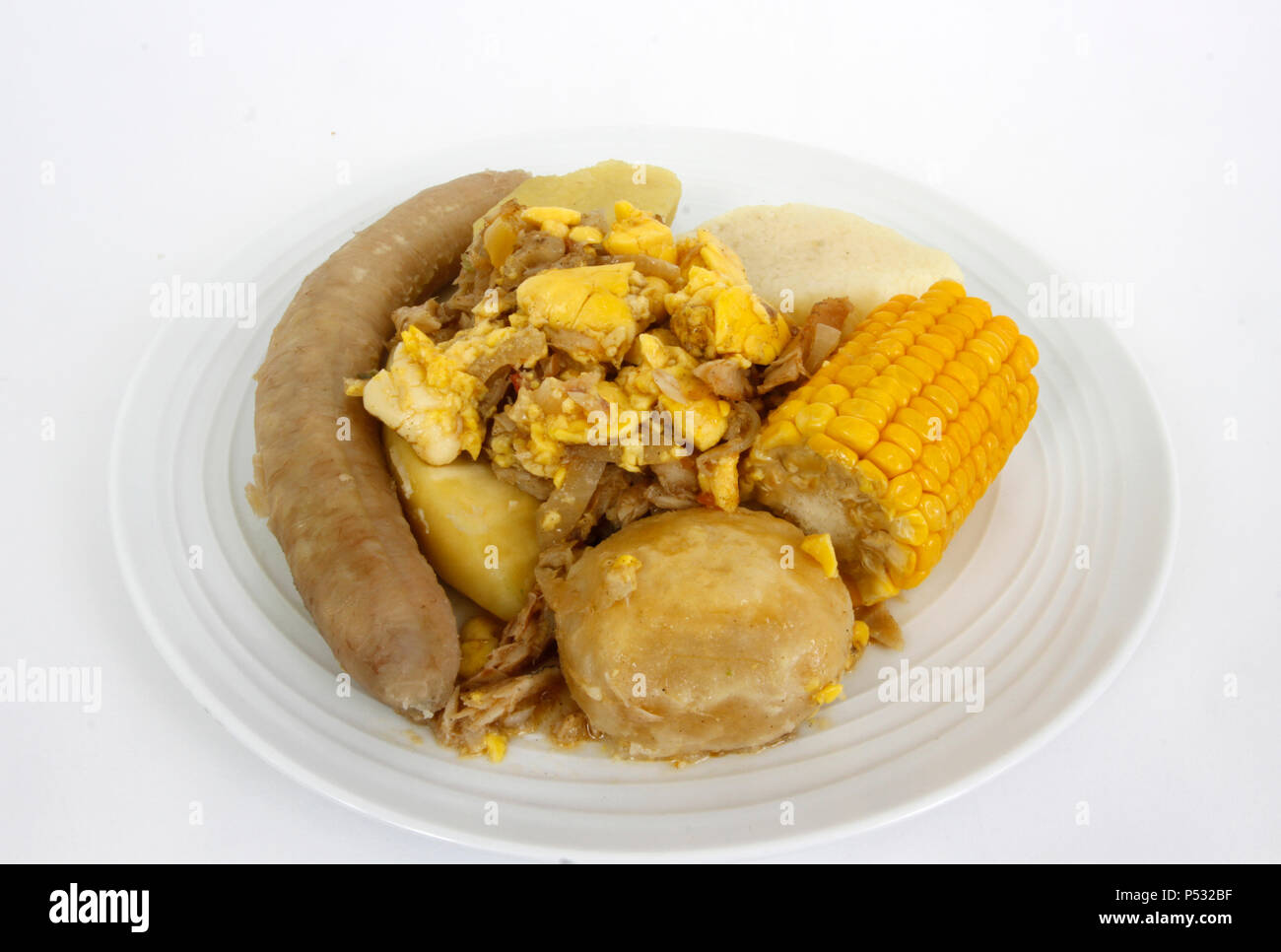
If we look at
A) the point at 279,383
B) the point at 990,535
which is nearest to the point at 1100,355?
the point at 990,535

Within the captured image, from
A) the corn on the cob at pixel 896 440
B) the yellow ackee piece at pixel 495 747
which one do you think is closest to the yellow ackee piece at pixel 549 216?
the corn on the cob at pixel 896 440

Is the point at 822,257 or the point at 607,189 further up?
the point at 607,189

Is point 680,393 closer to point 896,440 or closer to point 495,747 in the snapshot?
point 896,440

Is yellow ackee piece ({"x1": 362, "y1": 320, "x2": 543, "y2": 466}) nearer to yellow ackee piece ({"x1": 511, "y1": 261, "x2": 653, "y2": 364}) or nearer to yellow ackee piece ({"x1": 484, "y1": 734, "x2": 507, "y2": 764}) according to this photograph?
yellow ackee piece ({"x1": 511, "y1": 261, "x2": 653, "y2": 364})

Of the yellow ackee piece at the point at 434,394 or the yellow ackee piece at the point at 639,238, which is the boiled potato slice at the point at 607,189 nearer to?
the yellow ackee piece at the point at 639,238

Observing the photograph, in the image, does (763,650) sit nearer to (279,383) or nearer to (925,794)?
(925,794)

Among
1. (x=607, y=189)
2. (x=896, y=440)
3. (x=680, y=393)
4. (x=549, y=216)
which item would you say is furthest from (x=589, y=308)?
(x=607, y=189)

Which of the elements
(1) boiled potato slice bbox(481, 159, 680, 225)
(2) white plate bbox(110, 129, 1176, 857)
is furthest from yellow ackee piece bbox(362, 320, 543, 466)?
(1) boiled potato slice bbox(481, 159, 680, 225)
